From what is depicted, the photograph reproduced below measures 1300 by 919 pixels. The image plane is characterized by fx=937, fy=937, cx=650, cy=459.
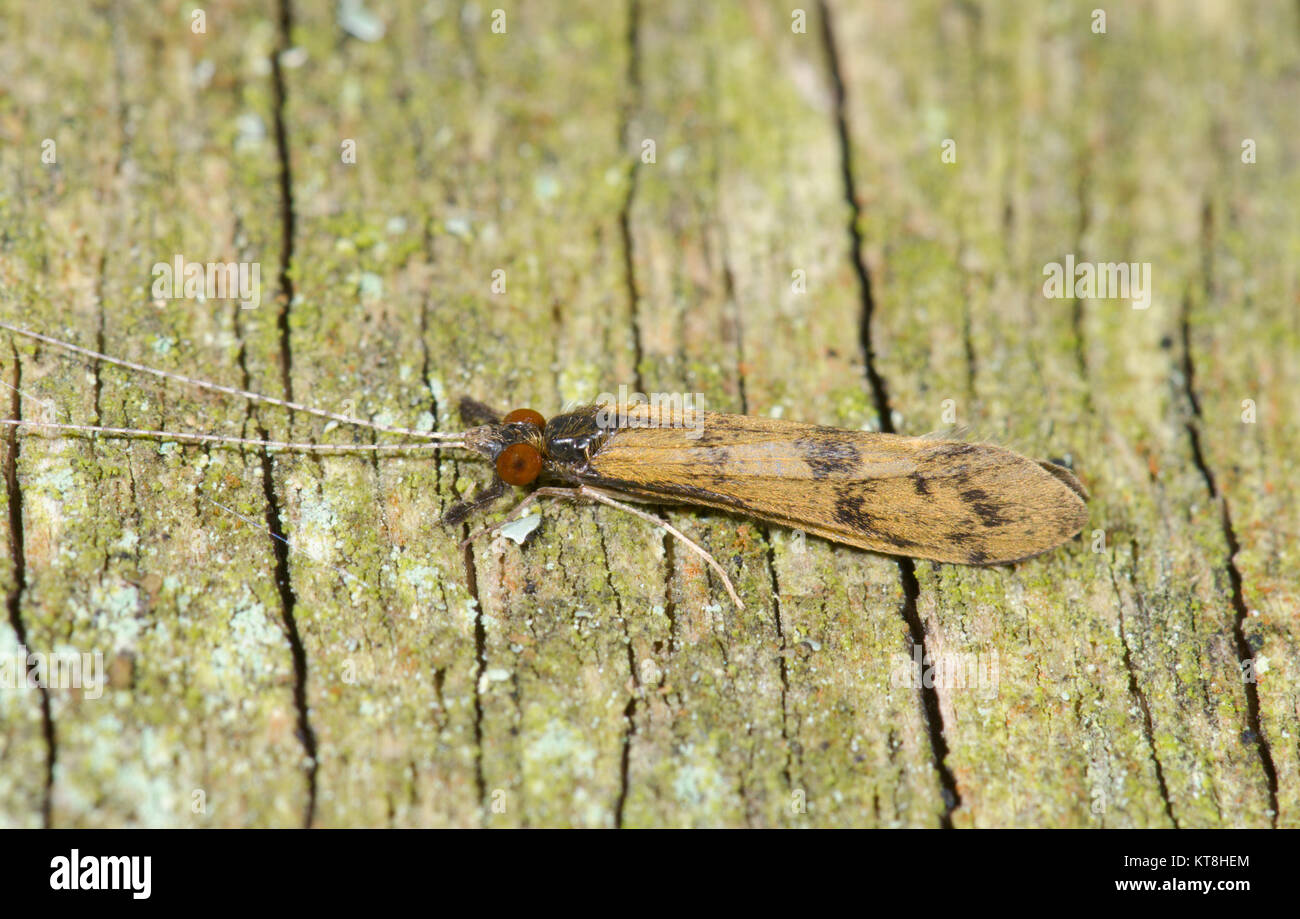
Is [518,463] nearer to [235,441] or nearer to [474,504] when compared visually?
[474,504]

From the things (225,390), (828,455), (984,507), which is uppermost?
(225,390)

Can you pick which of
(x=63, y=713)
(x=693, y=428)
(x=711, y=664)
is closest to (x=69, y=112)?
(x=63, y=713)

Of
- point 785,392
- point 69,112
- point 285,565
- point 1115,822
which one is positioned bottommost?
point 1115,822

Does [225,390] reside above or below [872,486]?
above

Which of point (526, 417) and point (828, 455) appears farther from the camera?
point (526, 417)

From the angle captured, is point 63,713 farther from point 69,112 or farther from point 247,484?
point 69,112

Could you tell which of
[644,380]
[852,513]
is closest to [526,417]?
[644,380]
